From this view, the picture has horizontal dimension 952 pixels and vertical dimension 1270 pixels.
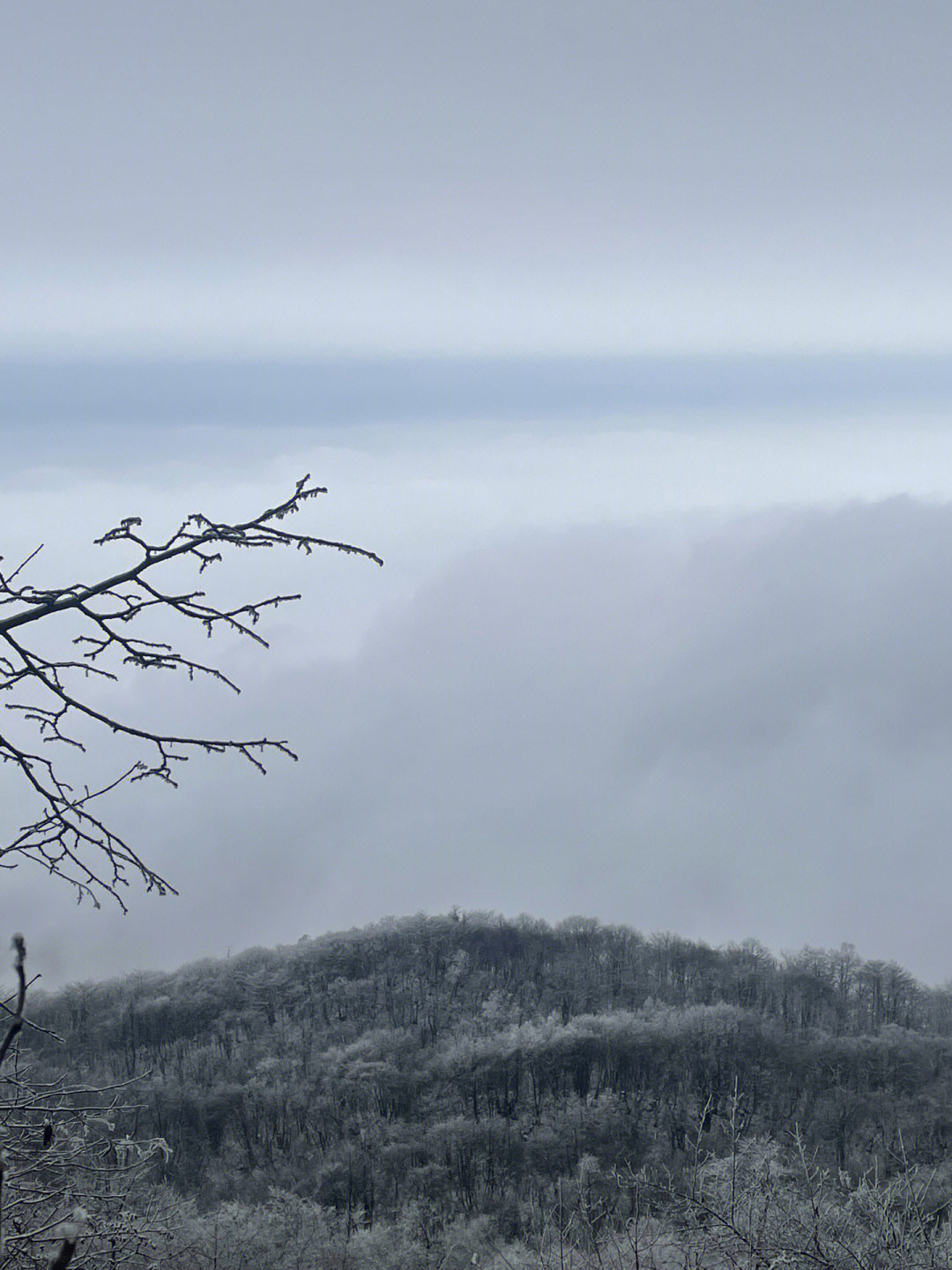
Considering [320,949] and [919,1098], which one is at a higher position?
[320,949]

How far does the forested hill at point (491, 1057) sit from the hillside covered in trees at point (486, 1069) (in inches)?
10.6

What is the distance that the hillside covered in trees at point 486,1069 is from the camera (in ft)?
257

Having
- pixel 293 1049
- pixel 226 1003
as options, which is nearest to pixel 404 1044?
pixel 293 1049

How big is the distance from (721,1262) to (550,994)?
109345mm

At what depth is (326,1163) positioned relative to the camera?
8456 centimetres

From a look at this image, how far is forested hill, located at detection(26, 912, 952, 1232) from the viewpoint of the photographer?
3374 inches

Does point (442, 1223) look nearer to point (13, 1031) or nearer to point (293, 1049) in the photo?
point (293, 1049)

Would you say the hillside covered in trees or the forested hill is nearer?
the hillside covered in trees

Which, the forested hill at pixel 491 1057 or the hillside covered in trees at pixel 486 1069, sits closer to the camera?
the hillside covered in trees at pixel 486 1069

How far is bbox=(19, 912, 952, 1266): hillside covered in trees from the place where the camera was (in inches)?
3081

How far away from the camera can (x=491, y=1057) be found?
101 meters

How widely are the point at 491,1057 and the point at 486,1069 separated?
5.96ft

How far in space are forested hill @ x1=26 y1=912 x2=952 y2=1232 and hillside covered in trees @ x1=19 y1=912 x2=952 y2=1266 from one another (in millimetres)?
268

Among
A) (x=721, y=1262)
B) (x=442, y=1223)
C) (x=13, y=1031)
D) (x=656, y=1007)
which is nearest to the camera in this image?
(x=13, y=1031)
